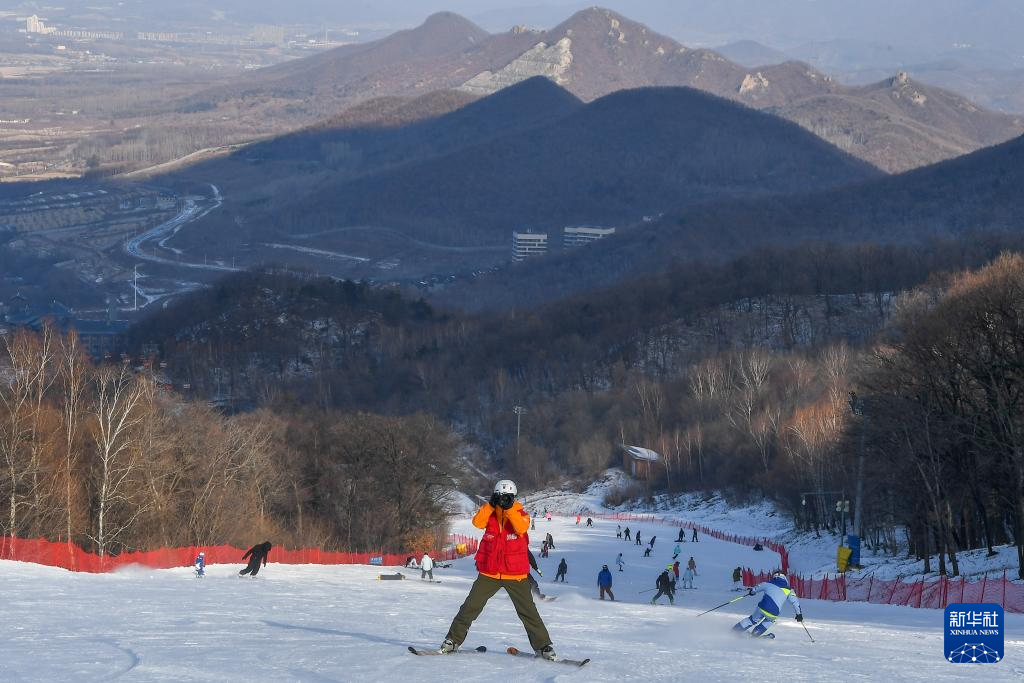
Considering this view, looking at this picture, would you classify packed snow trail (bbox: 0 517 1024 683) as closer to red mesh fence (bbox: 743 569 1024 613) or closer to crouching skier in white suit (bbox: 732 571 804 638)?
crouching skier in white suit (bbox: 732 571 804 638)

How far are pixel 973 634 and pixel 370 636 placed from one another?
8.81 m

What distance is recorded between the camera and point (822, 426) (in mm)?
78188

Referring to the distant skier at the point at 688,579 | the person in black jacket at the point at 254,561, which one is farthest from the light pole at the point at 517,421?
the person in black jacket at the point at 254,561

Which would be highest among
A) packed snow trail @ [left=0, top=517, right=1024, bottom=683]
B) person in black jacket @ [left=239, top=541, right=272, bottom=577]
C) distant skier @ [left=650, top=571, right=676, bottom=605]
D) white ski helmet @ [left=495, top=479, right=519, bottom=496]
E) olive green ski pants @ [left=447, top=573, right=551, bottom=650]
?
white ski helmet @ [left=495, top=479, right=519, bottom=496]

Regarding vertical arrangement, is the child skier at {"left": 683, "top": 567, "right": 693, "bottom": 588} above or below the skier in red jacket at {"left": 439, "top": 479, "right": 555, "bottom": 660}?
below

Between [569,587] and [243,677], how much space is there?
26616 mm

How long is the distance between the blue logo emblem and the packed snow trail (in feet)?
0.85

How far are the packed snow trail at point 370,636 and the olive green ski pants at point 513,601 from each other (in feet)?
1.39

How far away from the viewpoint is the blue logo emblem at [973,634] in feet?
70.0

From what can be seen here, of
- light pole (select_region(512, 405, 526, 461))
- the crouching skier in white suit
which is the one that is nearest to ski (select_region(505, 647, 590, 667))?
the crouching skier in white suit

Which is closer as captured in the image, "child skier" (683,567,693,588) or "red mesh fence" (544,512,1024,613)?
"red mesh fence" (544,512,1024,613)

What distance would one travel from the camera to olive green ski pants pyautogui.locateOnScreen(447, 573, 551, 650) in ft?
63.7

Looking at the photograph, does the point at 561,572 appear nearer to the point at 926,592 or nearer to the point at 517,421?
the point at 926,592

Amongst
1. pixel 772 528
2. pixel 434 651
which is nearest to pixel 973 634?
pixel 434 651
